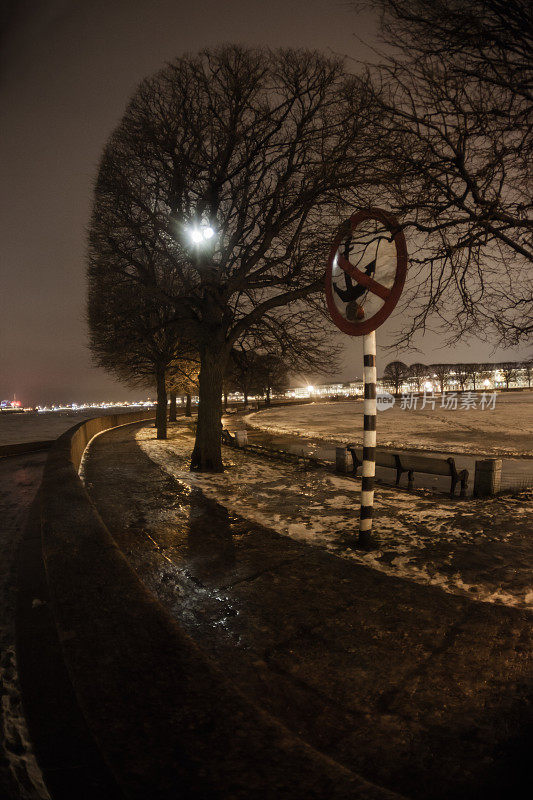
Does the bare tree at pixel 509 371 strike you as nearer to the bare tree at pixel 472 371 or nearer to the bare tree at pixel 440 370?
the bare tree at pixel 472 371

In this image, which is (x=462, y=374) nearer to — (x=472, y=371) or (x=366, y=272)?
(x=472, y=371)

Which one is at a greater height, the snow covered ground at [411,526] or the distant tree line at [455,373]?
the distant tree line at [455,373]

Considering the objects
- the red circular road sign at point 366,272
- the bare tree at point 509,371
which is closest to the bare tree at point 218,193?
the red circular road sign at point 366,272

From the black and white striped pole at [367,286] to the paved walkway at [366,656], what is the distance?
3.75ft

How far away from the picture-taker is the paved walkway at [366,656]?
1.67 meters

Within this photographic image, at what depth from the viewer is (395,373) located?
123000mm

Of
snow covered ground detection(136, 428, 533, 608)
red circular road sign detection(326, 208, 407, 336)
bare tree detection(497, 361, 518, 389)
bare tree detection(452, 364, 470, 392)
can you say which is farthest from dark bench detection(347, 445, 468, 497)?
bare tree detection(452, 364, 470, 392)

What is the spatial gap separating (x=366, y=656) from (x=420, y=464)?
596 centimetres

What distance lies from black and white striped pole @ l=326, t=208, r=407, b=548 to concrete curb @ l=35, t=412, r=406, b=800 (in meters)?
2.60

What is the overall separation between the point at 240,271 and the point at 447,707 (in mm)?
8250

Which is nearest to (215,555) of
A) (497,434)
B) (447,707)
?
(447,707)

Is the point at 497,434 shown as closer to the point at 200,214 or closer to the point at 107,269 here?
the point at 200,214

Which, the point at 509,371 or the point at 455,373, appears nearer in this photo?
the point at 509,371

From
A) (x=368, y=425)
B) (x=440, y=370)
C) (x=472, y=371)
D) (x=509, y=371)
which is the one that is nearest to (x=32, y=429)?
(x=368, y=425)
